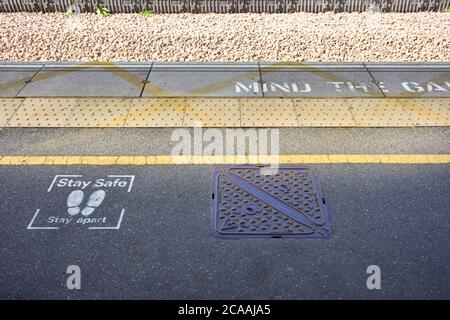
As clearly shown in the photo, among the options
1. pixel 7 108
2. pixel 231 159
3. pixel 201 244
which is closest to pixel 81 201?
pixel 201 244

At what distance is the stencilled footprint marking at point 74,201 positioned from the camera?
438cm

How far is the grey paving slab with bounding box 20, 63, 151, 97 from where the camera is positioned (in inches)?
250

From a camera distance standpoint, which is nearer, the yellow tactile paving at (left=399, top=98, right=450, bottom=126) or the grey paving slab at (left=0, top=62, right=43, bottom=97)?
the yellow tactile paving at (left=399, top=98, right=450, bottom=126)

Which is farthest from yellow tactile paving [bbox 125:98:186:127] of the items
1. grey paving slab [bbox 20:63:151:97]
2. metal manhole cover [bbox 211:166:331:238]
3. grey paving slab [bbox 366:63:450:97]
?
grey paving slab [bbox 366:63:450:97]

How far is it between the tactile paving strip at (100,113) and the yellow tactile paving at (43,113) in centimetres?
11

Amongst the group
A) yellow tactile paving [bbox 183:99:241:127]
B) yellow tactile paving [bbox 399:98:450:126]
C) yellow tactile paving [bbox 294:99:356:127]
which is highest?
yellow tactile paving [bbox 183:99:241:127]

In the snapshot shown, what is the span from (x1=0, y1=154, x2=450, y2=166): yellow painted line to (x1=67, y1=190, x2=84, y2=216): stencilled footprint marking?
526 mm

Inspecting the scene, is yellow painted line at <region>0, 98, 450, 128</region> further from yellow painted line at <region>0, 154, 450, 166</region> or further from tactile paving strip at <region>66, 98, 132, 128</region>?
yellow painted line at <region>0, 154, 450, 166</region>

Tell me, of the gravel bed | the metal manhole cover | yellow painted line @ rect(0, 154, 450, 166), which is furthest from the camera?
the gravel bed
